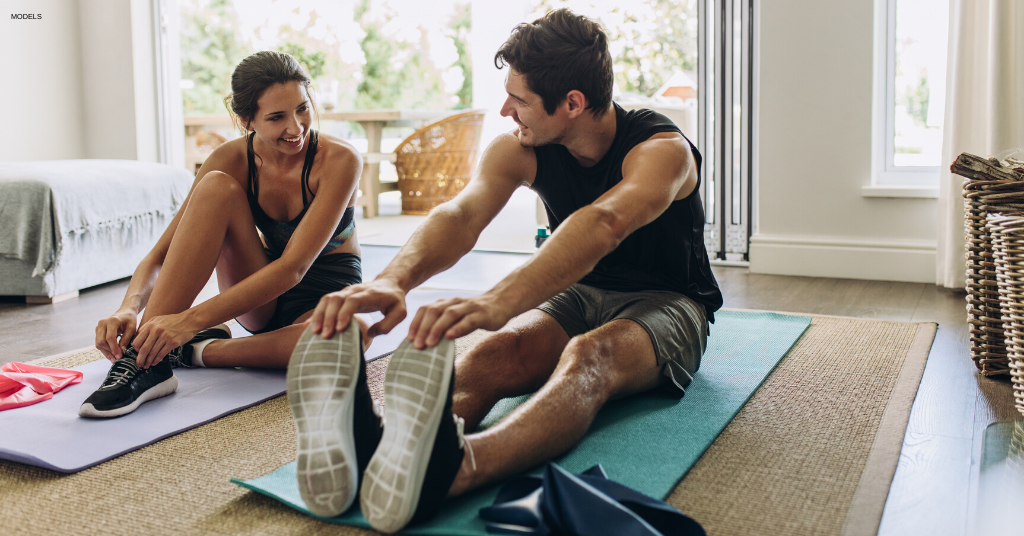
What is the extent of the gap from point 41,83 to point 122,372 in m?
3.87

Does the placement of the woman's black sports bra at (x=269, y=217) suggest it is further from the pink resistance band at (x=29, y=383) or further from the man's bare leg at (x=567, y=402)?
the man's bare leg at (x=567, y=402)

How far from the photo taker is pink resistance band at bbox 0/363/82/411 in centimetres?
159

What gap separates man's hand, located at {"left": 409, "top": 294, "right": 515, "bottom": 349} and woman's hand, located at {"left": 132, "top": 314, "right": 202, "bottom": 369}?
2.50 ft

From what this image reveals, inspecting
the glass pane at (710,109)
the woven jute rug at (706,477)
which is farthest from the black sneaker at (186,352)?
the glass pane at (710,109)

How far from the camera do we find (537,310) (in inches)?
62.5

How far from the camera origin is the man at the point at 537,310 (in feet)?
3.28

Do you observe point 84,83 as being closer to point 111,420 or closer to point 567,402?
point 111,420

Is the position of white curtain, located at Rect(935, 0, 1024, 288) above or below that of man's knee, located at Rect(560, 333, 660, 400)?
above

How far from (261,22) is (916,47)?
626cm

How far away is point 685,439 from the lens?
136 cm

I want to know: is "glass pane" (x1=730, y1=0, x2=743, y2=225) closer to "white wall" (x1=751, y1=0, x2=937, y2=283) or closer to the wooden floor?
"white wall" (x1=751, y1=0, x2=937, y2=283)

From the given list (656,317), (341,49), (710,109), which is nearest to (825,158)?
(710,109)

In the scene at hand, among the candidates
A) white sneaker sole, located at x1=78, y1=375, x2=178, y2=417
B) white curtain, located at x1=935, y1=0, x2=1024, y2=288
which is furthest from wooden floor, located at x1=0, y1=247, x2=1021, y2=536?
white sneaker sole, located at x1=78, y1=375, x2=178, y2=417

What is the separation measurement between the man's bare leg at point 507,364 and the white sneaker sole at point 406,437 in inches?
13.2
